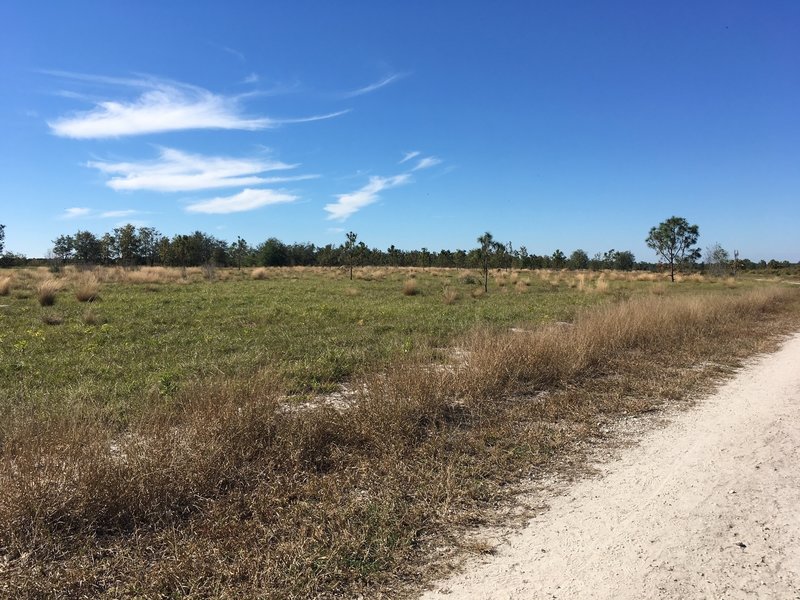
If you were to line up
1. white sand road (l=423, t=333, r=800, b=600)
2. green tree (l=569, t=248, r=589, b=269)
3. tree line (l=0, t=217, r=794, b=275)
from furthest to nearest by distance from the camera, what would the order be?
green tree (l=569, t=248, r=589, b=269) < tree line (l=0, t=217, r=794, b=275) < white sand road (l=423, t=333, r=800, b=600)

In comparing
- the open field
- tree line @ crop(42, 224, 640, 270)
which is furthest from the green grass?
tree line @ crop(42, 224, 640, 270)

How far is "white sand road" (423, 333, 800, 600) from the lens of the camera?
8.85ft

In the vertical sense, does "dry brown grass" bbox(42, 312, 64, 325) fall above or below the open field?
above

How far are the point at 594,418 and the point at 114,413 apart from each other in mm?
5319

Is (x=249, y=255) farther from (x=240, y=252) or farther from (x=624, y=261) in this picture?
(x=624, y=261)

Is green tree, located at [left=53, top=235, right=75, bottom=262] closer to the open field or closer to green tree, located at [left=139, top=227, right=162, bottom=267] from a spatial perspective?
green tree, located at [left=139, top=227, right=162, bottom=267]

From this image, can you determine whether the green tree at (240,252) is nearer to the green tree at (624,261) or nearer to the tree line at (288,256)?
the tree line at (288,256)

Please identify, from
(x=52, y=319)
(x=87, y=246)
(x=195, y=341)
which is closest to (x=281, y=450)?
(x=195, y=341)

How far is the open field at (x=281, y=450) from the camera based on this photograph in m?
2.86

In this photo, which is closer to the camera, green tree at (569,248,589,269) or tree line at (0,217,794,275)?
tree line at (0,217,794,275)

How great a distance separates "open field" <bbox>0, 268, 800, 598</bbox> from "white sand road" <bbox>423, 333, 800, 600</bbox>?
433 mm

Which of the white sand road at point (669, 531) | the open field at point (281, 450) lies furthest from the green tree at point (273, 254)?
the white sand road at point (669, 531)

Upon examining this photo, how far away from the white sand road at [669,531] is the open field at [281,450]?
43 centimetres

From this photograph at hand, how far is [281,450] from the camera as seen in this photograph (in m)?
4.21
